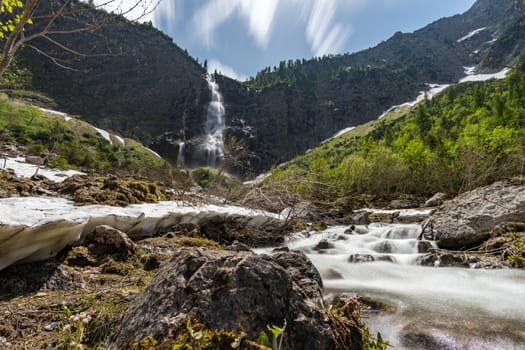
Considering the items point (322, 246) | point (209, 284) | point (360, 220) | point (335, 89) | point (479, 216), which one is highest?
point (335, 89)

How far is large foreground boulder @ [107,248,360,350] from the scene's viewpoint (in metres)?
1.40

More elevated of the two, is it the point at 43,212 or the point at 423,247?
the point at 43,212

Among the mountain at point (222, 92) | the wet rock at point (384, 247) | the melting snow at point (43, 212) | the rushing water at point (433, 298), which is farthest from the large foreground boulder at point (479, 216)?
the mountain at point (222, 92)

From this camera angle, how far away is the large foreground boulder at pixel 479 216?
8.46 metres

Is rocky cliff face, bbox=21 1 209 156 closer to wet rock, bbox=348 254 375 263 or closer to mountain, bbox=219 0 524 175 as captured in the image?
mountain, bbox=219 0 524 175

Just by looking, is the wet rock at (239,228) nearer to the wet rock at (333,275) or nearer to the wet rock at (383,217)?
the wet rock at (333,275)

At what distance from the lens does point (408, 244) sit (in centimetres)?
955

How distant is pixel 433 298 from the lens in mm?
4734

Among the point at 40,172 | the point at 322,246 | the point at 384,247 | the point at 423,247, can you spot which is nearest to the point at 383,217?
the point at 384,247

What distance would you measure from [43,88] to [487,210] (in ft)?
419

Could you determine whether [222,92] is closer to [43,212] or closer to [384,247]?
[384,247]

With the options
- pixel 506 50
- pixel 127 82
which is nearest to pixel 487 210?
pixel 127 82

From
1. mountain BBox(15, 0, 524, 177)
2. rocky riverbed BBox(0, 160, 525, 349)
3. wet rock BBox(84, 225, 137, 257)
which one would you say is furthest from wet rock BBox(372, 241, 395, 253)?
mountain BBox(15, 0, 524, 177)

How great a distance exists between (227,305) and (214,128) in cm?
9277
